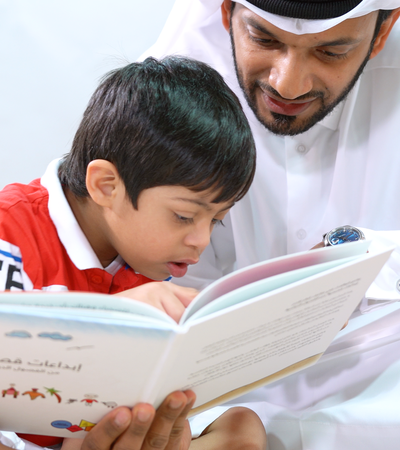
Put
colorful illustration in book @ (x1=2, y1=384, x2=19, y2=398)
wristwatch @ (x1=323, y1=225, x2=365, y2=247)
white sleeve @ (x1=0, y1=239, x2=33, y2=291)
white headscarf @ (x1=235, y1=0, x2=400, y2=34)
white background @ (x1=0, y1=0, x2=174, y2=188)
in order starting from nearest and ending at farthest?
1. colorful illustration in book @ (x1=2, y1=384, x2=19, y2=398)
2. white sleeve @ (x1=0, y1=239, x2=33, y2=291)
3. white headscarf @ (x1=235, y1=0, x2=400, y2=34)
4. wristwatch @ (x1=323, y1=225, x2=365, y2=247)
5. white background @ (x1=0, y1=0, x2=174, y2=188)

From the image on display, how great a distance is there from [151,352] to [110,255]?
1.83 feet

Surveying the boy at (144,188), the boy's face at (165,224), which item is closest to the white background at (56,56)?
the boy at (144,188)

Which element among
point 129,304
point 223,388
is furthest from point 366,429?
→ point 129,304

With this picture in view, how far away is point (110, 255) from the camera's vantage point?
3.73 feet

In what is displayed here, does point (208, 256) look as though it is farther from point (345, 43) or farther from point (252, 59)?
point (345, 43)

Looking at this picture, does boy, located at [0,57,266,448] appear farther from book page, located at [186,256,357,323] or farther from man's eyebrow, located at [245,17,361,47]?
book page, located at [186,256,357,323]

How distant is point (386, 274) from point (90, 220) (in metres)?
0.66

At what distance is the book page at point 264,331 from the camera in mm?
610

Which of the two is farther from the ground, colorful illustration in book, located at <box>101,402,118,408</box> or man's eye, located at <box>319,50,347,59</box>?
man's eye, located at <box>319,50,347,59</box>

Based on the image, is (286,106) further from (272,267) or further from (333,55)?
(272,267)

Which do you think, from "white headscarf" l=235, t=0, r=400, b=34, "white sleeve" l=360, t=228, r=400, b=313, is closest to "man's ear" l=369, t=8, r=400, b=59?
"white headscarf" l=235, t=0, r=400, b=34

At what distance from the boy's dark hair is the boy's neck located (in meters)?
0.11

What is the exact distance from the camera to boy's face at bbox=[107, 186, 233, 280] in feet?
3.01

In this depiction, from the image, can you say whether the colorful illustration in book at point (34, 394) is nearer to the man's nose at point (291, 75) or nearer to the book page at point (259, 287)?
the book page at point (259, 287)
